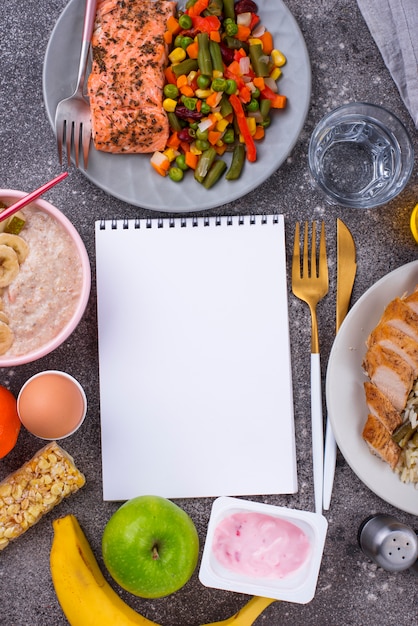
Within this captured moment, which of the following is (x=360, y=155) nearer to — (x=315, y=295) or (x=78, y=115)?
(x=315, y=295)

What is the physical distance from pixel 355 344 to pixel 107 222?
1.99 feet

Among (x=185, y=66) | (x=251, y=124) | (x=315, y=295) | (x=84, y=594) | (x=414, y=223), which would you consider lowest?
(x=84, y=594)

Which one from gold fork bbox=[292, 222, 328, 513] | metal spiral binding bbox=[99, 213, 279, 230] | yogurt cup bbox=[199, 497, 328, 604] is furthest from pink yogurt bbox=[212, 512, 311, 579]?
metal spiral binding bbox=[99, 213, 279, 230]

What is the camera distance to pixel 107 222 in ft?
4.50

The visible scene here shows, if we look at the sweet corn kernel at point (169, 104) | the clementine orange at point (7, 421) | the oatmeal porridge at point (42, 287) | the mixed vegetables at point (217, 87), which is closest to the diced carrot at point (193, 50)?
the mixed vegetables at point (217, 87)

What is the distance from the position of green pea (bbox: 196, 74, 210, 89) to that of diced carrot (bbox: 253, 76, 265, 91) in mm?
101

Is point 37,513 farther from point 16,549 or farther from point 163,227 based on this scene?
point 163,227

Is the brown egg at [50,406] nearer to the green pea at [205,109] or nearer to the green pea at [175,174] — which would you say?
the green pea at [175,174]

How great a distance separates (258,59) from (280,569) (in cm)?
106

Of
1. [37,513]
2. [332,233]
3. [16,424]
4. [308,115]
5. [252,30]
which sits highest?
[252,30]

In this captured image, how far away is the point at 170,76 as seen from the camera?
131 cm

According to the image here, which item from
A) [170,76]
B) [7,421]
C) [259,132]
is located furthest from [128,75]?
[7,421]

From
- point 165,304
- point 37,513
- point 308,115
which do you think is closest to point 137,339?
point 165,304

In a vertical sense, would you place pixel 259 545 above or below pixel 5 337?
below
